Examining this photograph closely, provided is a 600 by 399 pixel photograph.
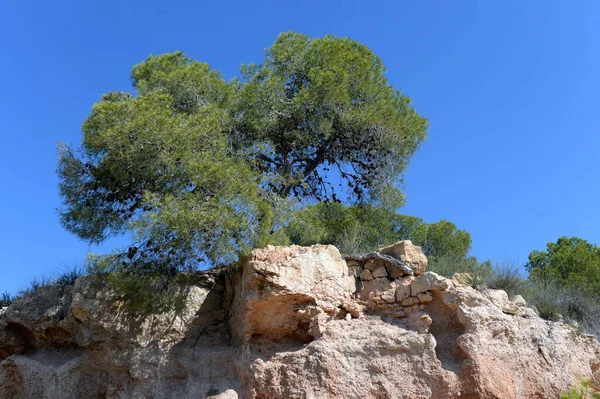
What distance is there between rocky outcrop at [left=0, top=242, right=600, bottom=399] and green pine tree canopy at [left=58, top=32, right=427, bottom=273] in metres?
0.89

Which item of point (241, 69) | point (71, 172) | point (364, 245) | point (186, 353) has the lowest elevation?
point (186, 353)

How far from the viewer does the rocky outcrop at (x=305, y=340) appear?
771 centimetres

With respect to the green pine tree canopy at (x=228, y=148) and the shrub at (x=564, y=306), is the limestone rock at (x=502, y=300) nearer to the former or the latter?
the shrub at (x=564, y=306)

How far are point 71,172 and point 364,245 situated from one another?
609 centimetres

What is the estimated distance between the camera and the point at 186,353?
29.4 feet

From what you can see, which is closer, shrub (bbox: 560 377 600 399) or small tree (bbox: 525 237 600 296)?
shrub (bbox: 560 377 600 399)

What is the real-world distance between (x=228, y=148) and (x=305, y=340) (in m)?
4.01

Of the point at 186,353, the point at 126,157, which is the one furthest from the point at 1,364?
the point at 126,157

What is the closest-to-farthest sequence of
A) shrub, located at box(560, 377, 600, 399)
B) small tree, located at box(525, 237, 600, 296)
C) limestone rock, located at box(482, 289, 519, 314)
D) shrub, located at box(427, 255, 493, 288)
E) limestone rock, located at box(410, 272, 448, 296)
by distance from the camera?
shrub, located at box(560, 377, 600, 399), limestone rock, located at box(410, 272, 448, 296), limestone rock, located at box(482, 289, 519, 314), shrub, located at box(427, 255, 493, 288), small tree, located at box(525, 237, 600, 296)

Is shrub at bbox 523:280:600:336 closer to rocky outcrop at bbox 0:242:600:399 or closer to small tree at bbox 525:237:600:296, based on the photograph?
rocky outcrop at bbox 0:242:600:399

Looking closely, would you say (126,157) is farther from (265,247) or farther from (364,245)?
(364,245)

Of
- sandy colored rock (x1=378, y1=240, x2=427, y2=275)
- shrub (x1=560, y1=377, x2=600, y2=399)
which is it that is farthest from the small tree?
sandy colored rock (x1=378, y1=240, x2=427, y2=275)

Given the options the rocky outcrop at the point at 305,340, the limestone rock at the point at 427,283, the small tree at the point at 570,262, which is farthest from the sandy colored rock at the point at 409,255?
the small tree at the point at 570,262

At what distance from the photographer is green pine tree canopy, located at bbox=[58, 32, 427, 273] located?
8.93m
